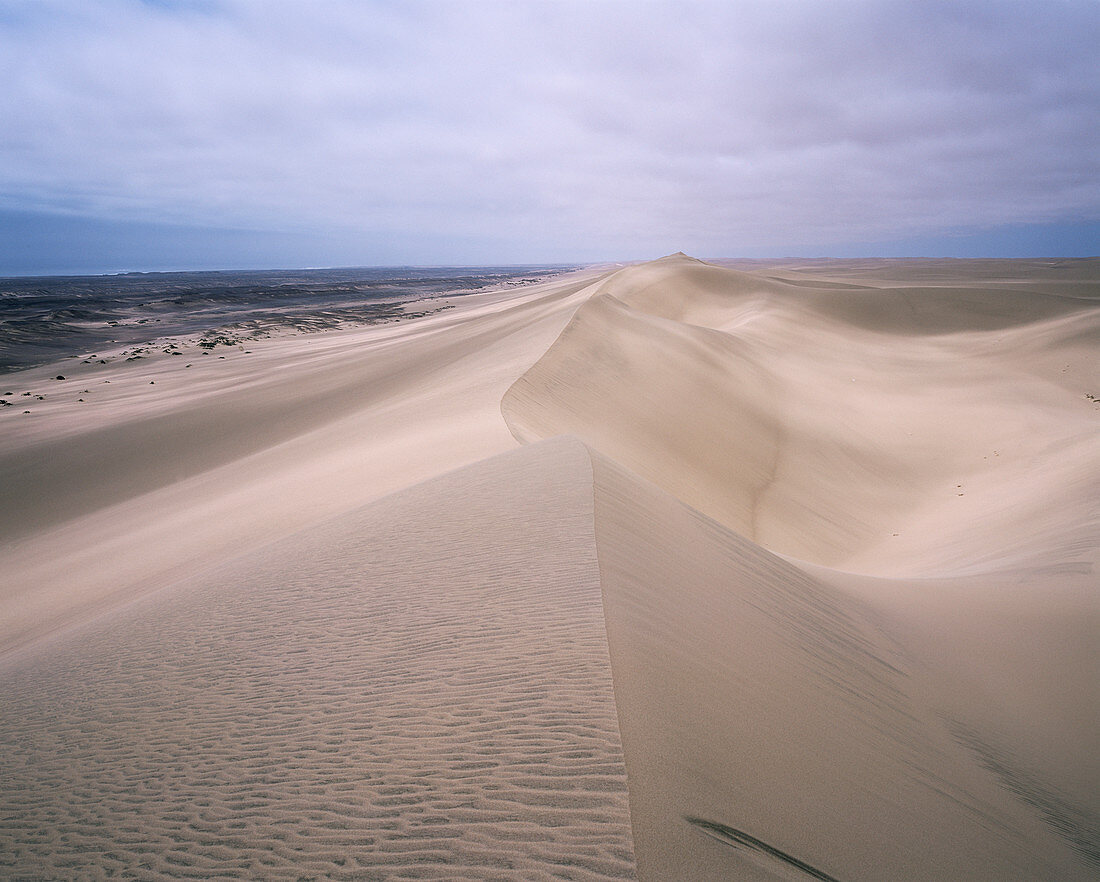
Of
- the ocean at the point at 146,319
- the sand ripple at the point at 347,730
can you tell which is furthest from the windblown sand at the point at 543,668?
the ocean at the point at 146,319

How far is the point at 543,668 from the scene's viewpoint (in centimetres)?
274

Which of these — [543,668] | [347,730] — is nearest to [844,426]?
[543,668]

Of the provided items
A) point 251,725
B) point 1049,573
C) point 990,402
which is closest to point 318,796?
point 251,725

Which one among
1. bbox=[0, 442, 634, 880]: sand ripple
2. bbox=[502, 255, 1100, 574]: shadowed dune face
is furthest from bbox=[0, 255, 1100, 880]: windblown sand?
bbox=[502, 255, 1100, 574]: shadowed dune face

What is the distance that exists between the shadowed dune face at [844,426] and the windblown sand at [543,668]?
0.14 m

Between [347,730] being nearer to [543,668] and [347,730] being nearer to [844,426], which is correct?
[543,668]

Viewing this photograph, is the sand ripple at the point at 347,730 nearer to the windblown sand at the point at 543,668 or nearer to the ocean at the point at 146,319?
the windblown sand at the point at 543,668

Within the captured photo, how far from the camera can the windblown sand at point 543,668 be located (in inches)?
83.3

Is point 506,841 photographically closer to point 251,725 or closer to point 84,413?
point 251,725

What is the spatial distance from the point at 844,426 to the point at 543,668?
14.2m

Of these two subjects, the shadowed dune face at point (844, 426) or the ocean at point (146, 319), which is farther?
the ocean at point (146, 319)

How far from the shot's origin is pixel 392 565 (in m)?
4.34

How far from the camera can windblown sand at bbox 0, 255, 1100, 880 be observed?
2.12 m

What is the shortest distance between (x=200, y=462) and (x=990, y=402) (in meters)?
19.1
